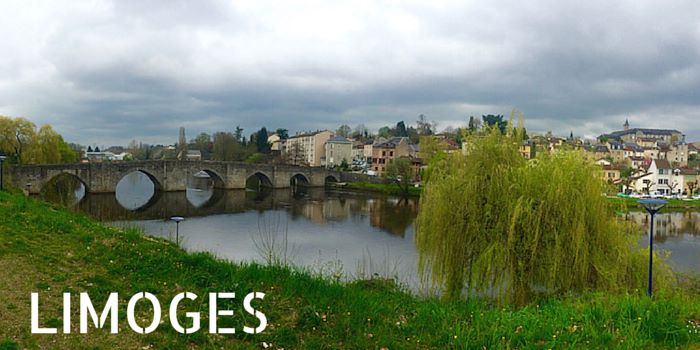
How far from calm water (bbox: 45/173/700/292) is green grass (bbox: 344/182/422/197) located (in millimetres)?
3918

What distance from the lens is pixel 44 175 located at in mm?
38594

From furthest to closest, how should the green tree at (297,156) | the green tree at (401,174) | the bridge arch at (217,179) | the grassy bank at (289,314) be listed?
the green tree at (297,156) < the bridge arch at (217,179) < the green tree at (401,174) < the grassy bank at (289,314)

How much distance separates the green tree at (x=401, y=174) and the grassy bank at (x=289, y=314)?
4778cm

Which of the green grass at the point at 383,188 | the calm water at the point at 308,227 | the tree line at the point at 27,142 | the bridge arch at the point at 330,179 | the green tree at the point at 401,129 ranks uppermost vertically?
the green tree at the point at 401,129

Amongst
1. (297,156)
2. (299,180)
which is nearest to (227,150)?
(297,156)

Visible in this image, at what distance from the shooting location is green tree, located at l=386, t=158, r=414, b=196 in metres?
55.6

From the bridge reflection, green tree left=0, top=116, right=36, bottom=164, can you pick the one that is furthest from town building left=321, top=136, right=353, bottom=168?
green tree left=0, top=116, right=36, bottom=164

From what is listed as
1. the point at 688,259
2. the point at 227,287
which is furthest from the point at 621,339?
the point at 688,259

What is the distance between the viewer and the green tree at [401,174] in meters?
55.6

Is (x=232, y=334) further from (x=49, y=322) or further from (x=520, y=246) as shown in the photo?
(x=520, y=246)

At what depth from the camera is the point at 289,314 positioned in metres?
6.26

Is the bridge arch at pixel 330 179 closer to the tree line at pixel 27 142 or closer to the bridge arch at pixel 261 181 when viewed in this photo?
the bridge arch at pixel 261 181

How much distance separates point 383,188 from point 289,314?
5387 cm

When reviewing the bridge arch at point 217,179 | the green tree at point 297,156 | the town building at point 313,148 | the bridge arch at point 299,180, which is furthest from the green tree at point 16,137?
the town building at point 313,148
